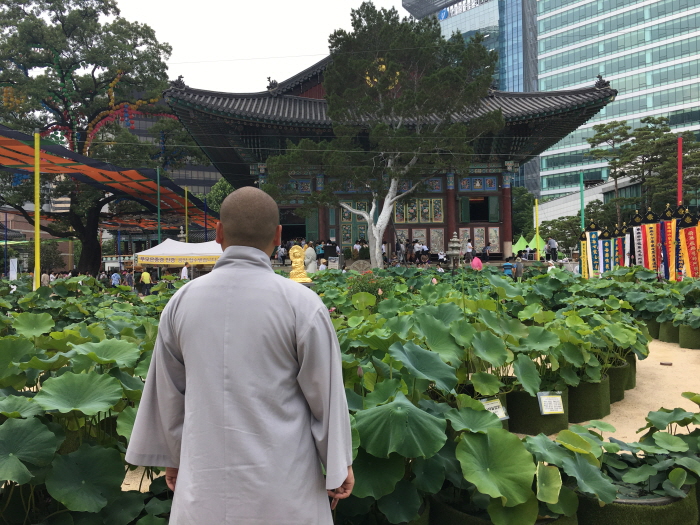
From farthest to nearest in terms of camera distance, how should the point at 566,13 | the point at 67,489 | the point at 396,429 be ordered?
the point at 566,13, the point at 396,429, the point at 67,489

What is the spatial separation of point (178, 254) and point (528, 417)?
43.9 ft

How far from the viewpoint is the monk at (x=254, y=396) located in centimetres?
132

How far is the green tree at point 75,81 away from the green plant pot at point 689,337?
18.4m

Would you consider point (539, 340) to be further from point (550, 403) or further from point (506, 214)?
point (506, 214)

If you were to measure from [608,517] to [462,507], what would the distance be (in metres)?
0.56

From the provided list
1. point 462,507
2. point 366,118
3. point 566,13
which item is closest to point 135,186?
point 366,118

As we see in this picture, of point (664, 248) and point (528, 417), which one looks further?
point (664, 248)

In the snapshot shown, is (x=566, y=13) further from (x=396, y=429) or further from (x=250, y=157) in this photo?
(x=396, y=429)

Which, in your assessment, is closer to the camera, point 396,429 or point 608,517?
point 396,429

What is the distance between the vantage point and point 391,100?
1467 cm

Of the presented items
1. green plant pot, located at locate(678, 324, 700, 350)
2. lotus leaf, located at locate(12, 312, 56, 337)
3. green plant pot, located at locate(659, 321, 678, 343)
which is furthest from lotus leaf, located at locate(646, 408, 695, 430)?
green plant pot, located at locate(659, 321, 678, 343)

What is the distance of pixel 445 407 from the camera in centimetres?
220

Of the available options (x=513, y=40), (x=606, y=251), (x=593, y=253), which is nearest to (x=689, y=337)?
(x=606, y=251)

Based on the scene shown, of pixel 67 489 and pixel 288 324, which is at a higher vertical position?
pixel 288 324
